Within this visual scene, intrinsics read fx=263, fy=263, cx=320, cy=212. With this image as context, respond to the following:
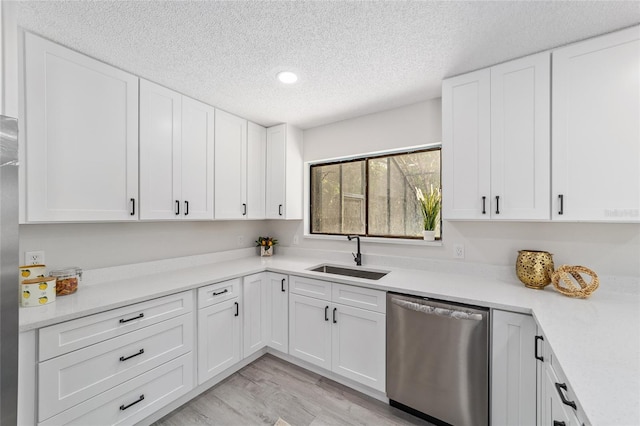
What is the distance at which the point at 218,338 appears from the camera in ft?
7.01

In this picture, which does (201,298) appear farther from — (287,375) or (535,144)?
(535,144)

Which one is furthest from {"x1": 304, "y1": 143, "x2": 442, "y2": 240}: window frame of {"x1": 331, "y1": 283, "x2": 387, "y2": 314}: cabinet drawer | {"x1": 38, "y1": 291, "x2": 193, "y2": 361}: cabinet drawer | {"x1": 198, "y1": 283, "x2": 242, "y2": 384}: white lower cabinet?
{"x1": 38, "y1": 291, "x2": 193, "y2": 361}: cabinet drawer

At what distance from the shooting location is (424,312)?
1.73m

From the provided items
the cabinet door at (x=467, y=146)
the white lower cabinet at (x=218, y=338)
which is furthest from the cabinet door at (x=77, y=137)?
the cabinet door at (x=467, y=146)

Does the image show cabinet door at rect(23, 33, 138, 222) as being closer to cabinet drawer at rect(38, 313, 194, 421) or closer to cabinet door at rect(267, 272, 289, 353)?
cabinet drawer at rect(38, 313, 194, 421)

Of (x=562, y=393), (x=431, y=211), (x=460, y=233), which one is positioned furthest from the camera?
(x=431, y=211)

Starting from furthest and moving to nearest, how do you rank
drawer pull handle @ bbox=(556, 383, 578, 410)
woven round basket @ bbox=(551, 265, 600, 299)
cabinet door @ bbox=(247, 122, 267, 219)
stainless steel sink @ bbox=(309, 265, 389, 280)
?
1. cabinet door @ bbox=(247, 122, 267, 219)
2. stainless steel sink @ bbox=(309, 265, 389, 280)
3. woven round basket @ bbox=(551, 265, 600, 299)
4. drawer pull handle @ bbox=(556, 383, 578, 410)

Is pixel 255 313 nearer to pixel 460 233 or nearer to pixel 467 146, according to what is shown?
pixel 460 233

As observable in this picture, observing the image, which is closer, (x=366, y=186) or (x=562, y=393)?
(x=562, y=393)

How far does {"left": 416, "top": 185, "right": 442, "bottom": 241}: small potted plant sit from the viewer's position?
2.41 meters

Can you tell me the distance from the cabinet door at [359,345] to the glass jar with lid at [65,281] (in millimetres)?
1797

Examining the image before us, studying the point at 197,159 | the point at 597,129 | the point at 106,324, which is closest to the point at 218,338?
the point at 106,324

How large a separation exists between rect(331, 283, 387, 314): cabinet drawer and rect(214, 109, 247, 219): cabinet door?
1.31 meters

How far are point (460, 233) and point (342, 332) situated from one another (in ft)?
4.25
